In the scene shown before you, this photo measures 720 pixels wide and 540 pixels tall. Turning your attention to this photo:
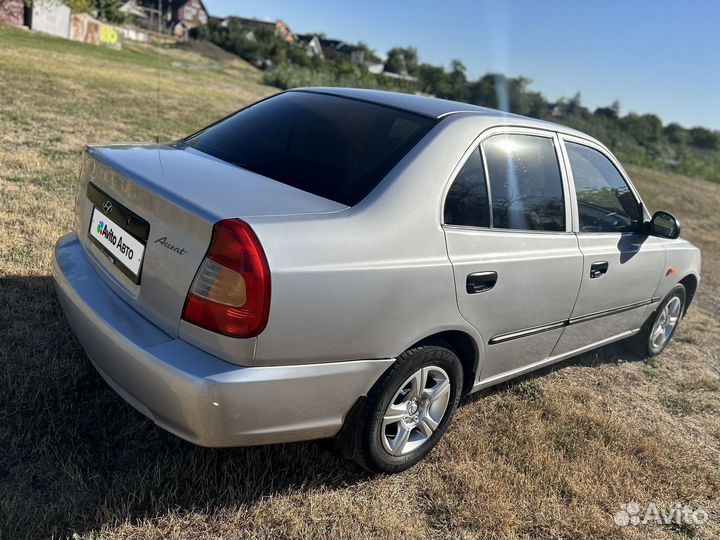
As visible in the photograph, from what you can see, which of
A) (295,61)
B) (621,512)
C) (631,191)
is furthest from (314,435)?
(295,61)

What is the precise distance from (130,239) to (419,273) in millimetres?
1166

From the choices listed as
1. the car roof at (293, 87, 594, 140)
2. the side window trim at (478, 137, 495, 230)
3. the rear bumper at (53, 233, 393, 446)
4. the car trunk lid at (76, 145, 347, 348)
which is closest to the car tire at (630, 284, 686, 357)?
the car roof at (293, 87, 594, 140)

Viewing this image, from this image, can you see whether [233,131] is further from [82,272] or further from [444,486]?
[444,486]

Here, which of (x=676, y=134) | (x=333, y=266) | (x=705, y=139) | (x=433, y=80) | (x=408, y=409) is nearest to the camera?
(x=333, y=266)

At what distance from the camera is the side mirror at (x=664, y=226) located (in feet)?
12.9

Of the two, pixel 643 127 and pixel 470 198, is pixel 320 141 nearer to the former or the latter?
pixel 470 198

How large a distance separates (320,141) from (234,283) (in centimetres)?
110

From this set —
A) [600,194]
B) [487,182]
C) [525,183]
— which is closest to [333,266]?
[487,182]

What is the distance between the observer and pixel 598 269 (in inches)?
136

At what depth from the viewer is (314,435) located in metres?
2.29

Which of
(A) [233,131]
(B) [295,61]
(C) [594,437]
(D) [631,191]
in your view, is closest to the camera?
(A) [233,131]

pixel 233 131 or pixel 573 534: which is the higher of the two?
pixel 233 131

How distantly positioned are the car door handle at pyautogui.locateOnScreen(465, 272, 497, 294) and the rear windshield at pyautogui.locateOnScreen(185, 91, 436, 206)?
2.00ft

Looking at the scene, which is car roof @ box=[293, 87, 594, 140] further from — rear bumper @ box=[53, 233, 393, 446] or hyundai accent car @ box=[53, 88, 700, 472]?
rear bumper @ box=[53, 233, 393, 446]
